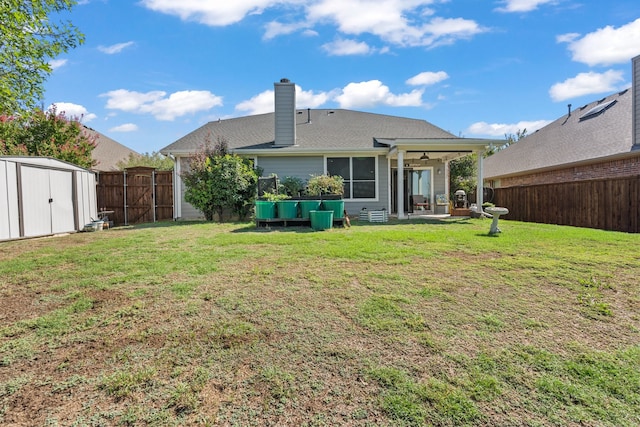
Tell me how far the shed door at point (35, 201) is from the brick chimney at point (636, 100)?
19.1 m

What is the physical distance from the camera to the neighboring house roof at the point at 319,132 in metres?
13.2

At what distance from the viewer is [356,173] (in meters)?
13.1

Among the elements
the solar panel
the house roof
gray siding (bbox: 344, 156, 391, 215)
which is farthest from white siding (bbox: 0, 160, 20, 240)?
the solar panel

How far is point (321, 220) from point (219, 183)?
15.0 ft

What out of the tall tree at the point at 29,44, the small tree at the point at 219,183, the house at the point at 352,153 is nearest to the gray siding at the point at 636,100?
the house at the point at 352,153

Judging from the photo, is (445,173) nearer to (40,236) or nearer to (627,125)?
(627,125)

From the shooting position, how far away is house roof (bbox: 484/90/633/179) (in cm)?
1291

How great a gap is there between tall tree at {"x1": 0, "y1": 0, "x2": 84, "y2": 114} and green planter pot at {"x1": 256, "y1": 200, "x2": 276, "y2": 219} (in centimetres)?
563

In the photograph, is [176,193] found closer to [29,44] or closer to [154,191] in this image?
[154,191]

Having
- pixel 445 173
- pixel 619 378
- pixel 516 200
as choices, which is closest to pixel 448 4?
pixel 445 173

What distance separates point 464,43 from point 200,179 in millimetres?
11005

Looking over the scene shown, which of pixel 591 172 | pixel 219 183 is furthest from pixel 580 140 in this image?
pixel 219 183

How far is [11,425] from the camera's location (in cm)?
185

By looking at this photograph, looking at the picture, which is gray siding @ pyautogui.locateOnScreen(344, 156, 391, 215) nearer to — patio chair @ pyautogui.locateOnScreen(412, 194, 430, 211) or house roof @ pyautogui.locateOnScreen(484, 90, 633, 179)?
patio chair @ pyautogui.locateOnScreen(412, 194, 430, 211)
